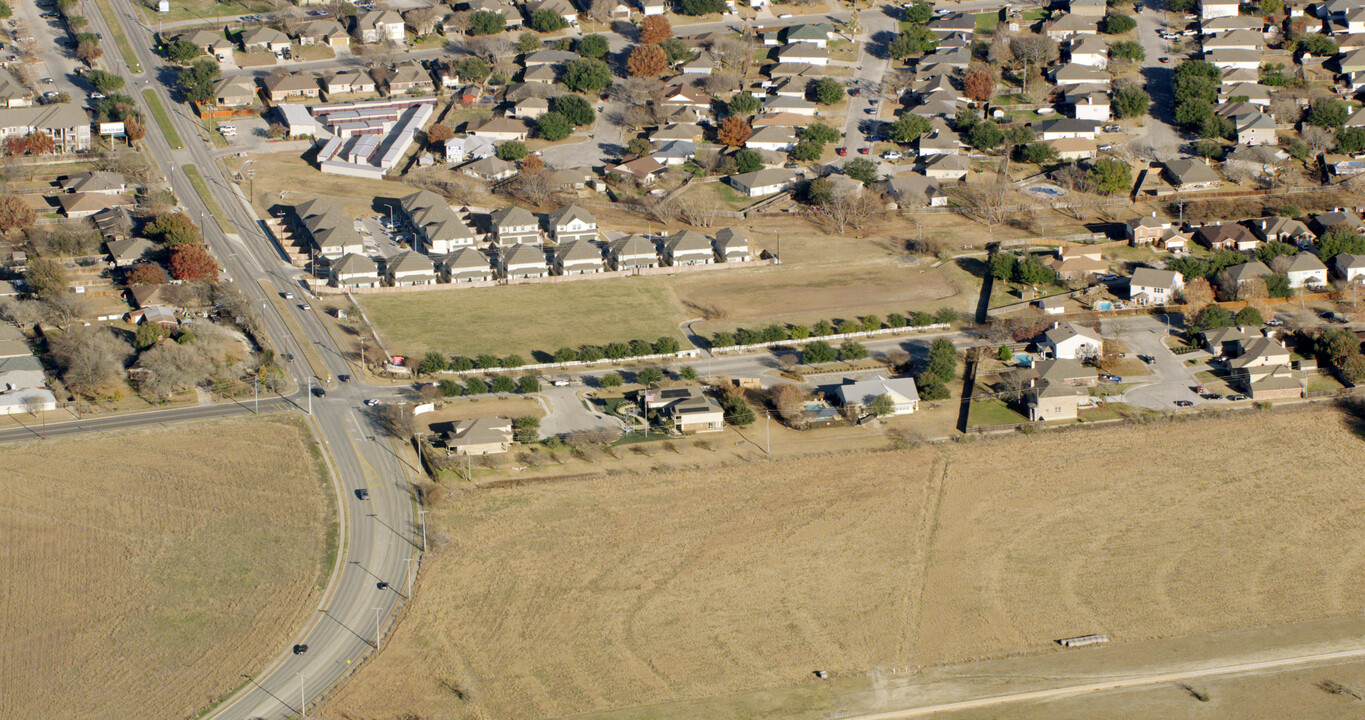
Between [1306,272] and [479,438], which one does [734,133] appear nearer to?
[1306,272]

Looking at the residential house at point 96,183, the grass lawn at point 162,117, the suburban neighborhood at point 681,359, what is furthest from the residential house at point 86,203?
the grass lawn at point 162,117

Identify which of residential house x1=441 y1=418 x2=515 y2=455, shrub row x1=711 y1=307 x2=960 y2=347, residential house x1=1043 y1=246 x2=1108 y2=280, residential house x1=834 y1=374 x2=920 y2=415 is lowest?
residential house x1=1043 y1=246 x2=1108 y2=280

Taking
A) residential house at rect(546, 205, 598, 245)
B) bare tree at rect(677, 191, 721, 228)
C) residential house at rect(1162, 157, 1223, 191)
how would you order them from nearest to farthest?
1. residential house at rect(546, 205, 598, 245)
2. bare tree at rect(677, 191, 721, 228)
3. residential house at rect(1162, 157, 1223, 191)

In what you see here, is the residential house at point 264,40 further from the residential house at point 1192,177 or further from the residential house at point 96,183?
the residential house at point 1192,177

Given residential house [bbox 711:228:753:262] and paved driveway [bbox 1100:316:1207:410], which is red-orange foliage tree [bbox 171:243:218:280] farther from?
paved driveway [bbox 1100:316:1207:410]

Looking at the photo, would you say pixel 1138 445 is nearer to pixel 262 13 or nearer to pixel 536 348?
pixel 536 348

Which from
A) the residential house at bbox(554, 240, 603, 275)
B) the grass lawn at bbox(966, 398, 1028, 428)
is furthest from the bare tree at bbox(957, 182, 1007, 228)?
the grass lawn at bbox(966, 398, 1028, 428)

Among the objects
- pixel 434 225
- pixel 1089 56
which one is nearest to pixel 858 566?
pixel 434 225
